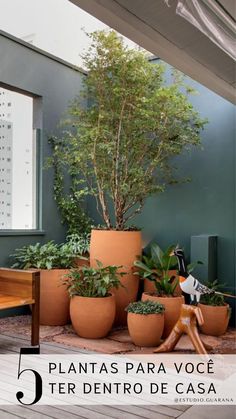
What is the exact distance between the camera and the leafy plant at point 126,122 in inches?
161

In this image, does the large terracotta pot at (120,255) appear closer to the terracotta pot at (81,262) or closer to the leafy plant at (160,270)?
the leafy plant at (160,270)

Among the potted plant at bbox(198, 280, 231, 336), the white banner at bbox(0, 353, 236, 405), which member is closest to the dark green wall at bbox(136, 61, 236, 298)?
the potted plant at bbox(198, 280, 231, 336)

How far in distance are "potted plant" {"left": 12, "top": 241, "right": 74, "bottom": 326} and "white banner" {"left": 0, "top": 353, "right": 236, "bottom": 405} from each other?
989 mm

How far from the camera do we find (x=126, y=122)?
4.22 metres

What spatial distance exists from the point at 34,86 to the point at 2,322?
2943 mm

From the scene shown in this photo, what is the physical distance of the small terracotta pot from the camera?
3441 mm

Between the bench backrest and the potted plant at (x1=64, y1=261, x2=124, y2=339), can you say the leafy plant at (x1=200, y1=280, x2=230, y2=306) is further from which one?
the bench backrest

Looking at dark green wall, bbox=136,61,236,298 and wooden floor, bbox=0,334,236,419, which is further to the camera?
dark green wall, bbox=136,61,236,298

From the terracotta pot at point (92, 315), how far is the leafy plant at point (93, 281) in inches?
3.3

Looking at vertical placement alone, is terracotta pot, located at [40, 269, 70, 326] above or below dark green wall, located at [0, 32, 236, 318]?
below

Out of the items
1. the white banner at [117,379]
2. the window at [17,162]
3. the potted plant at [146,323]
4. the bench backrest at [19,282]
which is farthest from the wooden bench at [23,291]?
the window at [17,162]

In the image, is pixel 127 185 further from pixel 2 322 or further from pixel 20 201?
pixel 2 322

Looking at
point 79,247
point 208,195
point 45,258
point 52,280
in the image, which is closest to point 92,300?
point 52,280

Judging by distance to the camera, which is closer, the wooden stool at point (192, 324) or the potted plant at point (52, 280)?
the wooden stool at point (192, 324)
